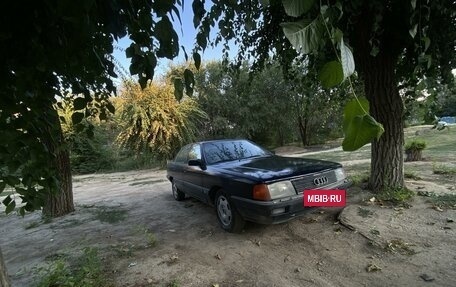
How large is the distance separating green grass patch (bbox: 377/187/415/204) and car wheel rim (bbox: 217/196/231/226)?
8.23 feet

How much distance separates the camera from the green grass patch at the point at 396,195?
520 cm

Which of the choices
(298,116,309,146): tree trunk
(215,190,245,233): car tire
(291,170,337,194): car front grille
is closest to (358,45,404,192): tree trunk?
(291,170,337,194): car front grille

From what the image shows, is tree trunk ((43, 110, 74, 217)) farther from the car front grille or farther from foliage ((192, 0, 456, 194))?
the car front grille

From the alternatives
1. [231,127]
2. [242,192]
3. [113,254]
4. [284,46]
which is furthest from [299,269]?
[231,127]

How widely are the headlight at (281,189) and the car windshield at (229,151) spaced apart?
1647 mm

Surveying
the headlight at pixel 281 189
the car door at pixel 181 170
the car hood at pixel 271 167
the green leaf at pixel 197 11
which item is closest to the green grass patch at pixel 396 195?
the car hood at pixel 271 167

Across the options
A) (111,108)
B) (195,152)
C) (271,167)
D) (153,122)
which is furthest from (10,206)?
(153,122)

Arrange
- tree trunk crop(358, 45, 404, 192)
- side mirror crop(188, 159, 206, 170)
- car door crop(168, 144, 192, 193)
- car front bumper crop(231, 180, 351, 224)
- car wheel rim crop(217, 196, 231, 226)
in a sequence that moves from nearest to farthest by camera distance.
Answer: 1. car front bumper crop(231, 180, 351, 224)
2. car wheel rim crop(217, 196, 231, 226)
3. tree trunk crop(358, 45, 404, 192)
4. side mirror crop(188, 159, 206, 170)
5. car door crop(168, 144, 192, 193)

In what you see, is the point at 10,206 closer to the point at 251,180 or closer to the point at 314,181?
the point at 251,180

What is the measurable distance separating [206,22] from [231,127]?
1993 centimetres

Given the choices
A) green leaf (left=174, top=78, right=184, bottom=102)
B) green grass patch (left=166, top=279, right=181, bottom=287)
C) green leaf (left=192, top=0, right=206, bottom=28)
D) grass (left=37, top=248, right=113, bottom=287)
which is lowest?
green grass patch (left=166, top=279, right=181, bottom=287)

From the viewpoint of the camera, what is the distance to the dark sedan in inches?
166

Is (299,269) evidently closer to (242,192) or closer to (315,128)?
(242,192)

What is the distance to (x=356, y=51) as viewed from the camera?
5.33 meters
